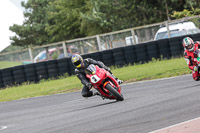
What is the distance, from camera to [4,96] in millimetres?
21188

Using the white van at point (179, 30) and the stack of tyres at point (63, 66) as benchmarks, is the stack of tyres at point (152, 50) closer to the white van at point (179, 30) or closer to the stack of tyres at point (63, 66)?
the white van at point (179, 30)

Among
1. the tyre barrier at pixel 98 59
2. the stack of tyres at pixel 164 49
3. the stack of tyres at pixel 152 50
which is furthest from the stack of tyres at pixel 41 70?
the stack of tyres at pixel 164 49

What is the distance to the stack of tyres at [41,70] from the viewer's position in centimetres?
2389

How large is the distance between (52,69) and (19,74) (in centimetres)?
167

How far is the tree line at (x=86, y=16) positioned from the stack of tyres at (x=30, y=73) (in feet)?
46.4

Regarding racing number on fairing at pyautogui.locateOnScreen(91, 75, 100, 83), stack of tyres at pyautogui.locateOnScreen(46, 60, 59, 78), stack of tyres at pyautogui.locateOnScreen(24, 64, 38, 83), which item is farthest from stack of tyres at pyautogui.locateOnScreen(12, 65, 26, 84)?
racing number on fairing at pyautogui.locateOnScreen(91, 75, 100, 83)

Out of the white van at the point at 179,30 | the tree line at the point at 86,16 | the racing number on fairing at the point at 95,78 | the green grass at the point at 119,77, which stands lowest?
the green grass at the point at 119,77

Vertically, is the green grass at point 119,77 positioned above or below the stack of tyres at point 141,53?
below

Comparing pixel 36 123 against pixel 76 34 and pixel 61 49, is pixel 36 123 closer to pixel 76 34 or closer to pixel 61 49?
pixel 61 49

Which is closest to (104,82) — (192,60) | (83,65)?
(83,65)

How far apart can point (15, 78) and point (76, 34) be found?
27.6 metres

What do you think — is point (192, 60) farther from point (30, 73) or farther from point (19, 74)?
point (19, 74)

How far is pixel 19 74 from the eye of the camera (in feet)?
78.3

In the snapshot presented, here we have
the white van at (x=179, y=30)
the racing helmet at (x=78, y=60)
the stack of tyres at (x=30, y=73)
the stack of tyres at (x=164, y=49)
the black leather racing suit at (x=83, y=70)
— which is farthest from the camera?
the white van at (x=179, y=30)
